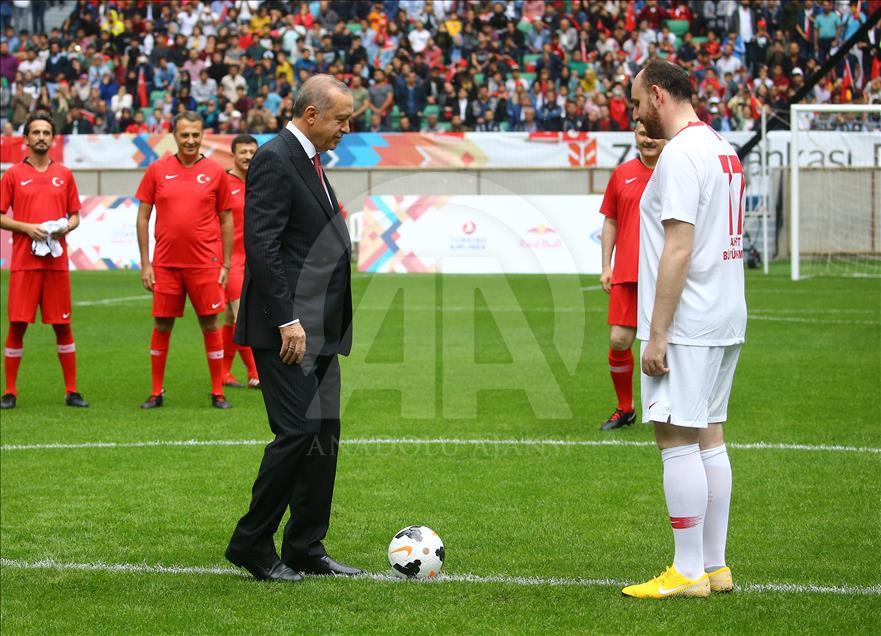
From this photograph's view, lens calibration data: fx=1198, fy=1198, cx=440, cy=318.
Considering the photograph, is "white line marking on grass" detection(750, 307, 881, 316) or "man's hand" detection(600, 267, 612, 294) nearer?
"man's hand" detection(600, 267, 612, 294)

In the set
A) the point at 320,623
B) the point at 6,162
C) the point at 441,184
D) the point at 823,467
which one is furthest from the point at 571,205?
the point at 320,623

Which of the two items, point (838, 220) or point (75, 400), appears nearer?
point (75, 400)

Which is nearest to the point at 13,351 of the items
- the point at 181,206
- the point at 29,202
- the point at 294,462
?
the point at 29,202

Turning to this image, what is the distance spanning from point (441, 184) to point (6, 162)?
10.5m

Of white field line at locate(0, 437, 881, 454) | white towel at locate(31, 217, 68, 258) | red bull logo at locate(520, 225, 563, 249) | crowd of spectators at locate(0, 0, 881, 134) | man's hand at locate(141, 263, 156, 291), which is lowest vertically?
white field line at locate(0, 437, 881, 454)

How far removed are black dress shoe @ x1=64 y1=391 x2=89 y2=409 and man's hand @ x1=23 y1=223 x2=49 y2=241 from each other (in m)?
1.42

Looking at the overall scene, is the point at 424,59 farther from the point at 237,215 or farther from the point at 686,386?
the point at 686,386

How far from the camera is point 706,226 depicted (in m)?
4.96

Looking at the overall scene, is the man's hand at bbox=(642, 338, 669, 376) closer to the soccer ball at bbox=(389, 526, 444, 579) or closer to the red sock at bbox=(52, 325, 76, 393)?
the soccer ball at bbox=(389, 526, 444, 579)

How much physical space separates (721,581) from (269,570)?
80.1 inches

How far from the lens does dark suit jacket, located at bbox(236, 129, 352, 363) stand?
5309 mm

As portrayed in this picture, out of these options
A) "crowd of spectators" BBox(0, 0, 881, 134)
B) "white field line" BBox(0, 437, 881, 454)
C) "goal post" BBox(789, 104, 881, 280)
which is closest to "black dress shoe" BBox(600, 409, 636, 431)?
"white field line" BBox(0, 437, 881, 454)

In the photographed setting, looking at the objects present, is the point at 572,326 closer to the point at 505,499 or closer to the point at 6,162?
the point at 505,499

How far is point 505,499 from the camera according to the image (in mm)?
7137
